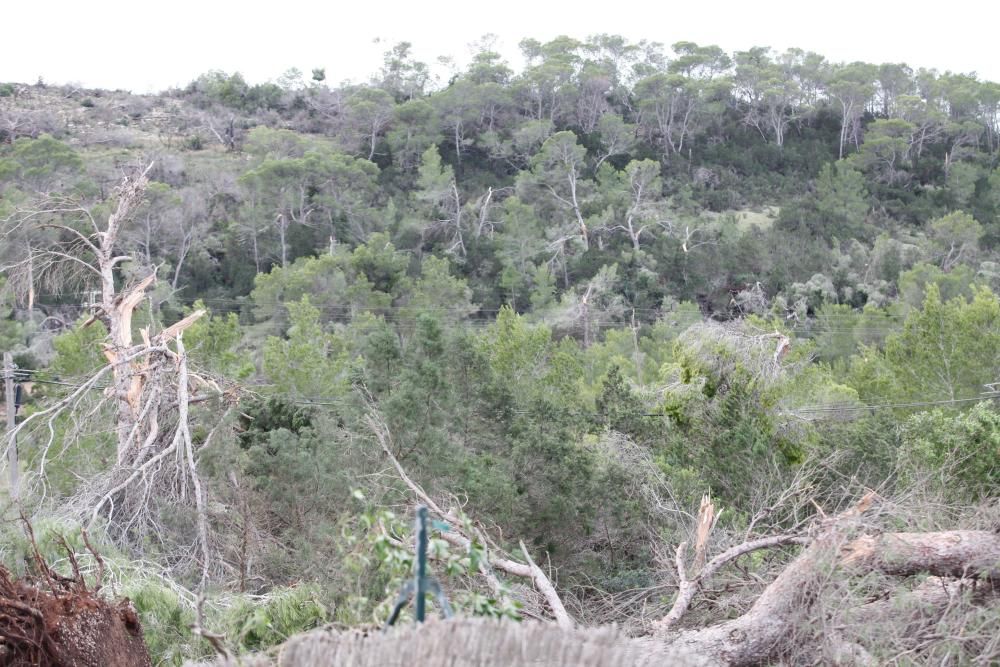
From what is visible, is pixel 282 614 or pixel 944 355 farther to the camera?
pixel 944 355

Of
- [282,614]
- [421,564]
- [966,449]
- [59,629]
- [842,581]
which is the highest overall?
[421,564]

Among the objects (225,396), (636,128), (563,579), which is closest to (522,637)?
(563,579)

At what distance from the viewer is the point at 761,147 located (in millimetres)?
55438

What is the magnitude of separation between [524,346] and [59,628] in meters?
14.9

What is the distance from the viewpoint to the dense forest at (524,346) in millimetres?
5965

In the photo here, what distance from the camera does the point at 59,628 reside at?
3768 mm

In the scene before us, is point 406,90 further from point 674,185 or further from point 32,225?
point 32,225

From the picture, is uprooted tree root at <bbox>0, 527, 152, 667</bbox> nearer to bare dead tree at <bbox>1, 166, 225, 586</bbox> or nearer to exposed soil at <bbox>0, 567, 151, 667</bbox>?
exposed soil at <bbox>0, 567, 151, 667</bbox>

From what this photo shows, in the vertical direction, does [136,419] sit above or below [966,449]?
above

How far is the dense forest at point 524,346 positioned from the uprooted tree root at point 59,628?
0.18 m

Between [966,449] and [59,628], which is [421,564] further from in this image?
[966,449]

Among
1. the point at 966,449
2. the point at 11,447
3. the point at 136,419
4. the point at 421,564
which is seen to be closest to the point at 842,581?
the point at 421,564

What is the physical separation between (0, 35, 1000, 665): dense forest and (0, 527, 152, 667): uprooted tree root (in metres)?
0.18

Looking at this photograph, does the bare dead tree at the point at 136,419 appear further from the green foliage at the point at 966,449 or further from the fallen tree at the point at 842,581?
the green foliage at the point at 966,449
